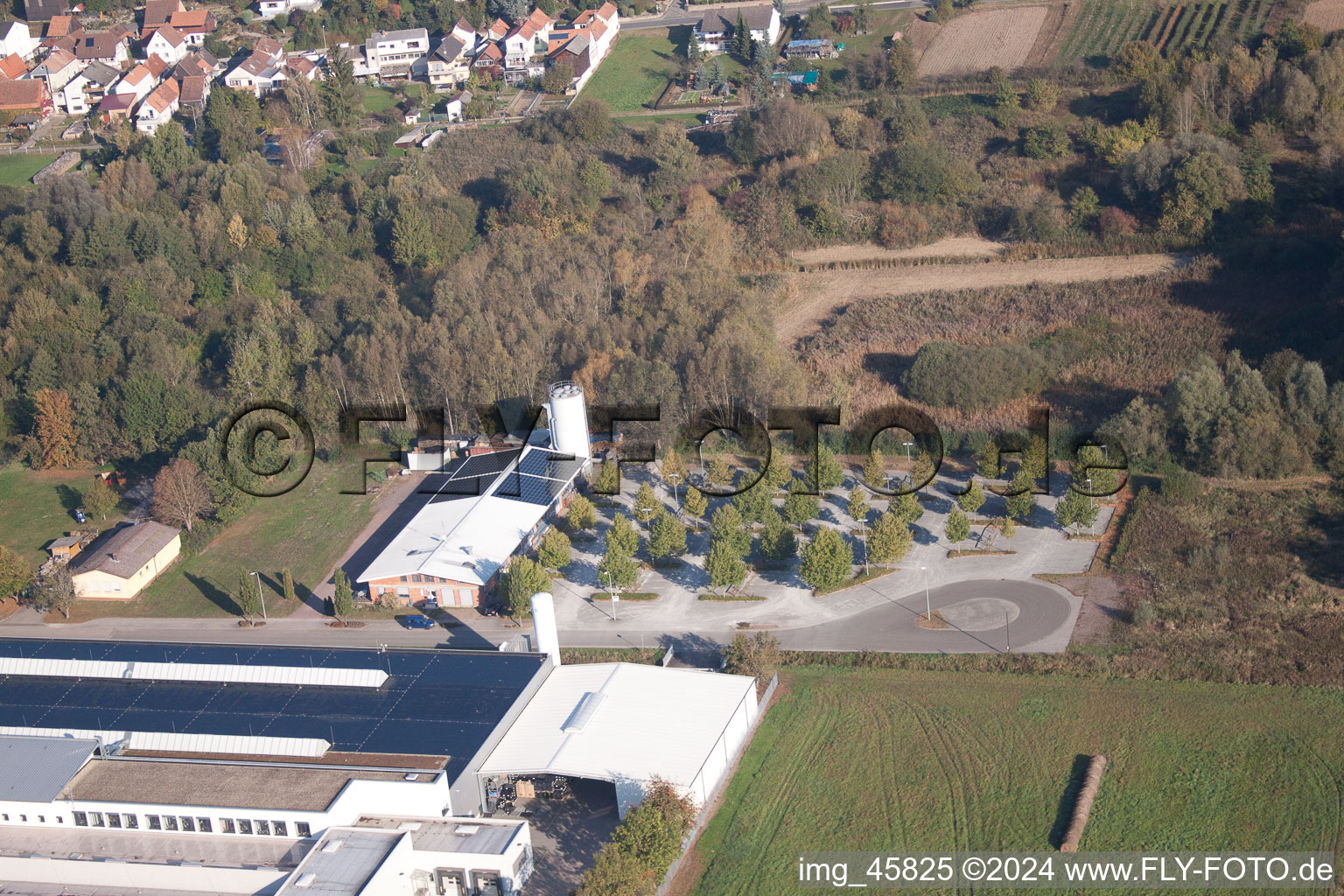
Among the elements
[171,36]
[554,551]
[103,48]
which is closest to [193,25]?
[171,36]

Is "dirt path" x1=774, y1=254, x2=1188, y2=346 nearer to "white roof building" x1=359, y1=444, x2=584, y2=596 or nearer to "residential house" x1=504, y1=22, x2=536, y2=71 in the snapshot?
"white roof building" x1=359, y1=444, x2=584, y2=596

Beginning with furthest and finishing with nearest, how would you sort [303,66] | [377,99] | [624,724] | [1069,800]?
[303,66]
[377,99]
[624,724]
[1069,800]

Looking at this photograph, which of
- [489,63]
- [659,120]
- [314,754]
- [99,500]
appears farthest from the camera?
[489,63]

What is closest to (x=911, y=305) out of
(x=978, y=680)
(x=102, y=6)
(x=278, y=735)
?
(x=978, y=680)

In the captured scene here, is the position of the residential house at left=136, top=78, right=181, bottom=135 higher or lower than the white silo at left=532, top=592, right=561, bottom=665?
higher

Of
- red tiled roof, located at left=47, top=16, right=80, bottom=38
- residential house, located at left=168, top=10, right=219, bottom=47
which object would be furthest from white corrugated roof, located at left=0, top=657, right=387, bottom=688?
red tiled roof, located at left=47, top=16, right=80, bottom=38

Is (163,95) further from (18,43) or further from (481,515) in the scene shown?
(481,515)

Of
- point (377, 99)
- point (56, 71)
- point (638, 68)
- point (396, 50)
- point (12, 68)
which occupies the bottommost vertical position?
point (377, 99)
